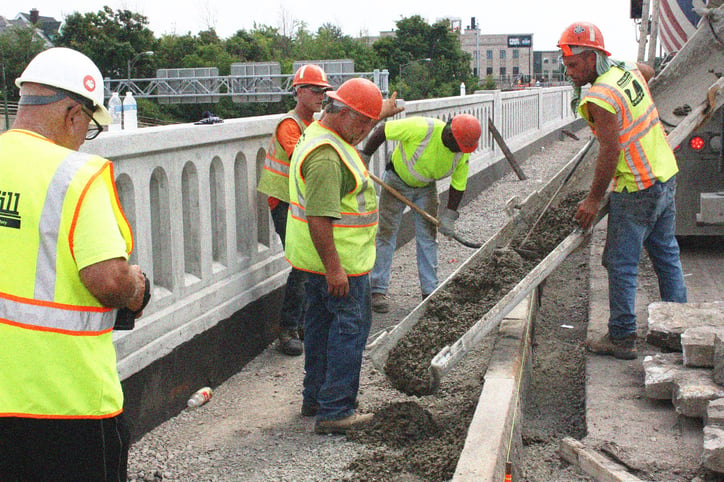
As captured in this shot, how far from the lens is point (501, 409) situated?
4.15 m

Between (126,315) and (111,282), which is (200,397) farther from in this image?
(111,282)

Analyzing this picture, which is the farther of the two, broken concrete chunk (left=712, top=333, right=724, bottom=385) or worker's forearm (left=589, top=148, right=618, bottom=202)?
worker's forearm (left=589, top=148, right=618, bottom=202)

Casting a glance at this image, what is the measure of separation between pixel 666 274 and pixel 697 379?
1.62 m

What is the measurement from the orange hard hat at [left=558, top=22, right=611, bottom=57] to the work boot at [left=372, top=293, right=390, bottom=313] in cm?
273

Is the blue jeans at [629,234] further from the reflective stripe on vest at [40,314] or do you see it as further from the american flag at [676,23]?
the american flag at [676,23]

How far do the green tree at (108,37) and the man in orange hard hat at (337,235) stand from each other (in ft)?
243

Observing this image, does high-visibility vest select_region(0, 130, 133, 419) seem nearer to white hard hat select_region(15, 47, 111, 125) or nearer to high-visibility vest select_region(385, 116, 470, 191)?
white hard hat select_region(15, 47, 111, 125)


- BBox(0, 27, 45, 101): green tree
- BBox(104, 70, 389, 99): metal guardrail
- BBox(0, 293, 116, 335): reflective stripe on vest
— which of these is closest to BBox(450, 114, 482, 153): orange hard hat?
BBox(0, 293, 116, 335): reflective stripe on vest

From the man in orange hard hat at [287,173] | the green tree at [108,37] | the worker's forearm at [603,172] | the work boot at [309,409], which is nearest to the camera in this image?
the work boot at [309,409]

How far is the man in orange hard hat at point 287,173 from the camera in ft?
18.7

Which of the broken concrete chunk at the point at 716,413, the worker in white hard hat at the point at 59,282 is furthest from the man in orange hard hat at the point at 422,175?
the worker in white hard hat at the point at 59,282

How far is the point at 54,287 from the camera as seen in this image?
2.40m

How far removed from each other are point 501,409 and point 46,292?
2.45 meters

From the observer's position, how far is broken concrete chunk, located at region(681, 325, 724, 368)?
176 inches
